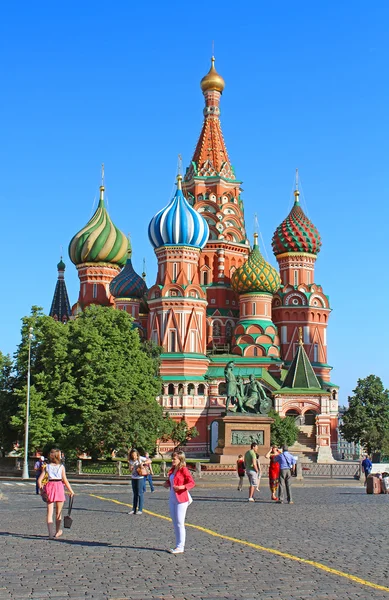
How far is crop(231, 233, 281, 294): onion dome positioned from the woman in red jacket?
63.6 m

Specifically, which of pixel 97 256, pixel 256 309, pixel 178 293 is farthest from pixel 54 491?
pixel 97 256

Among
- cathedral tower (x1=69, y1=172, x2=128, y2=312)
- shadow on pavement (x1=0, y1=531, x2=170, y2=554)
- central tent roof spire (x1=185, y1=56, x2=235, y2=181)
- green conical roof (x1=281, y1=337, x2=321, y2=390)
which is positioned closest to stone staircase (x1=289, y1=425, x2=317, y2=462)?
green conical roof (x1=281, y1=337, x2=321, y2=390)

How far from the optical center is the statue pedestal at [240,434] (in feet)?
135

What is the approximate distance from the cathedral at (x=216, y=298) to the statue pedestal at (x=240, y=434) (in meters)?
23.9

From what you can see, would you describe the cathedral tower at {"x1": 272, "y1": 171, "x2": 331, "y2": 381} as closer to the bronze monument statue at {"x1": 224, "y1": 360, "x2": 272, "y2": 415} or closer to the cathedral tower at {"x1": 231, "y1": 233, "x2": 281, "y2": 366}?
the cathedral tower at {"x1": 231, "y1": 233, "x2": 281, "y2": 366}

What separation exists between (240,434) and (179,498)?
28902 mm

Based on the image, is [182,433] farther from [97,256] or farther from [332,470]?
[332,470]

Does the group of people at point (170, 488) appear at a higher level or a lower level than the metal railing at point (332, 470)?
higher

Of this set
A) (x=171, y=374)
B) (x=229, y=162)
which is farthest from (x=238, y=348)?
(x=229, y=162)

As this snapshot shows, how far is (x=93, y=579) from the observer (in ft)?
34.5

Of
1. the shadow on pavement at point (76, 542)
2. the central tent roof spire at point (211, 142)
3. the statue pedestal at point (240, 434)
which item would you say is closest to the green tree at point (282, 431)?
the statue pedestal at point (240, 434)

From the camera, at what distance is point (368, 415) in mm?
78438

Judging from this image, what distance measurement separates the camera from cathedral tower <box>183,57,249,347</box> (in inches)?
3182

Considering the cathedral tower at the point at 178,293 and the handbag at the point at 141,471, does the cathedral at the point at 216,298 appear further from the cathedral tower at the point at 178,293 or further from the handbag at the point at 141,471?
the handbag at the point at 141,471
